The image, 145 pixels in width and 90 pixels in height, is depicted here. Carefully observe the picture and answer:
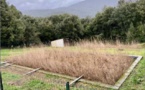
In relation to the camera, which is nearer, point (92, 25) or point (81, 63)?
point (81, 63)

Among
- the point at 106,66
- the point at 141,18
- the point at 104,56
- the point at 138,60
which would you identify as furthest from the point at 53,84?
the point at 141,18

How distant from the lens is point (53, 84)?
3.91m

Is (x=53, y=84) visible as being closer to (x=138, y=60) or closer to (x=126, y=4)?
(x=138, y=60)

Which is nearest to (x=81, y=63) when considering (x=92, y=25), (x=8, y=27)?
(x=8, y=27)

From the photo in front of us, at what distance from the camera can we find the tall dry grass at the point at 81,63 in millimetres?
4078

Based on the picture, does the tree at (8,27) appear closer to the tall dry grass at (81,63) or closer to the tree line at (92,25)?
the tree line at (92,25)

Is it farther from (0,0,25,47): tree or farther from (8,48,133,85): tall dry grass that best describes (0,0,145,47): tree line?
(8,48,133,85): tall dry grass

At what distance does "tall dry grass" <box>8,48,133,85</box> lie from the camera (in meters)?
4.08

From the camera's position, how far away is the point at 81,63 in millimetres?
4684

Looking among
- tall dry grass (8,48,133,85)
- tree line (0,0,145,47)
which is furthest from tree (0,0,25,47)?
tall dry grass (8,48,133,85)

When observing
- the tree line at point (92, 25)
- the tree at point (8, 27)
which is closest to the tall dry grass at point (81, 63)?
the tree at point (8, 27)

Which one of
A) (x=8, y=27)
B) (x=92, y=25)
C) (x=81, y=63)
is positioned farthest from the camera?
(x=92, y=25)

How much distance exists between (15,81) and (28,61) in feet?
4.21

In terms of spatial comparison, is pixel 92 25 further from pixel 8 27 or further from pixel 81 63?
pixel 81 63
